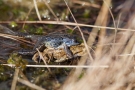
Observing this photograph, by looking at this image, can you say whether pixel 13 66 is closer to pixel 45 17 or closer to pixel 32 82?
pixel 32 82

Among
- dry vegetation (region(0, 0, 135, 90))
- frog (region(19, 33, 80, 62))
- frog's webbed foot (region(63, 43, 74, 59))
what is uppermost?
frog (region(19, 33, 80, 62))

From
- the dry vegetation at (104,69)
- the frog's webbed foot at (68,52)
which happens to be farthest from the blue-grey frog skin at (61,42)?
the dry vegetation at (104,69)

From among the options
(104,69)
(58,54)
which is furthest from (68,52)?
(104,69)

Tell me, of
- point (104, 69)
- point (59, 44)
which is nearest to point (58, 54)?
point (59, 44)

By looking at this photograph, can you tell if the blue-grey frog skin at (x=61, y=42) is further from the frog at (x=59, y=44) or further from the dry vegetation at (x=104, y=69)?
the dry vegetation at (x=104, y=69)

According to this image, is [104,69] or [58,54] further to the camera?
[58,54]

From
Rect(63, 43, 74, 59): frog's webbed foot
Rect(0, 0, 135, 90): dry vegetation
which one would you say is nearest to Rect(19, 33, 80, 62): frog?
Rect(63, 43, 74, 59): frog's webbed foot

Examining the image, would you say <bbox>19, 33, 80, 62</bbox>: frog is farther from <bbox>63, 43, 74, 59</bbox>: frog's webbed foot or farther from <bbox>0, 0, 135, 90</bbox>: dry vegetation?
<bbox>0, 0, 135, 90</bbox>: dry vegetation

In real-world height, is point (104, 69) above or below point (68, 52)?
below

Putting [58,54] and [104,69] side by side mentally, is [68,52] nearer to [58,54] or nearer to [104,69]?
[58,54]

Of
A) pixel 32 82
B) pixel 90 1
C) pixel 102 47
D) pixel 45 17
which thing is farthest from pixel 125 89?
pixel 90 1

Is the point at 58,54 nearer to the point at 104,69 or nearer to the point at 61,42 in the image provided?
the point at 61,42
